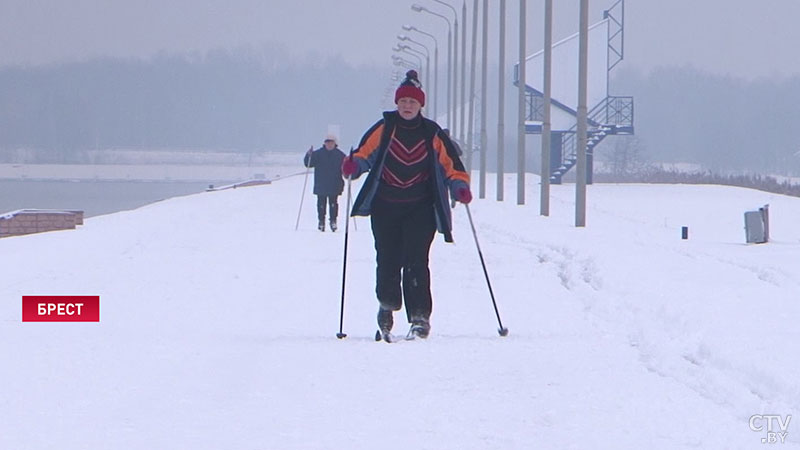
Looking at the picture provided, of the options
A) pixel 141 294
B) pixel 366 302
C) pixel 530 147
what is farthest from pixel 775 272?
pixel 530 147

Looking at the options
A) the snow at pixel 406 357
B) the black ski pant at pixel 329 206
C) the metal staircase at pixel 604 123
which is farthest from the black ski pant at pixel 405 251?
the metal staircase at pixel 604 123

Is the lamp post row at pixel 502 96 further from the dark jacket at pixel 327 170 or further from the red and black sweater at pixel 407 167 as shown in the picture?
the red and black sweater at pixel 407 167

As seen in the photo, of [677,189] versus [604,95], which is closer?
[677,189]

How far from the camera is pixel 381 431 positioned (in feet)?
22.3

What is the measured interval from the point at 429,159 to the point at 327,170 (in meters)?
15.0

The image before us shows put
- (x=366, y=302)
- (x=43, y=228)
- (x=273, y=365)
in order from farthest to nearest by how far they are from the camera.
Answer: (x=43, y=228)
(x=366, y=302)
(x=273, y=365)

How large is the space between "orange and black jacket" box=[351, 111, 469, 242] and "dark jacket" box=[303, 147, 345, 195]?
1460 centimetres

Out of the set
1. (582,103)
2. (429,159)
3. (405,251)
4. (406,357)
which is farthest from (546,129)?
(406,357)

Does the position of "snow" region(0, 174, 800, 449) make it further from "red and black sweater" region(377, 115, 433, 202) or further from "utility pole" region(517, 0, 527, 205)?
"utility pole" region(517, 0, 527, 205)

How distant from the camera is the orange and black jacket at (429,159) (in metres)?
9.47

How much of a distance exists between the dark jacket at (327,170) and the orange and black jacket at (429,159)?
47.9 ft

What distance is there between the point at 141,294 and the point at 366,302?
2002 mm

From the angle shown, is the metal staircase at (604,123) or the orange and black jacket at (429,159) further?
the metal staircase at (604,123)

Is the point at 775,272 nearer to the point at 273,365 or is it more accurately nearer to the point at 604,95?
the point at 273,365
